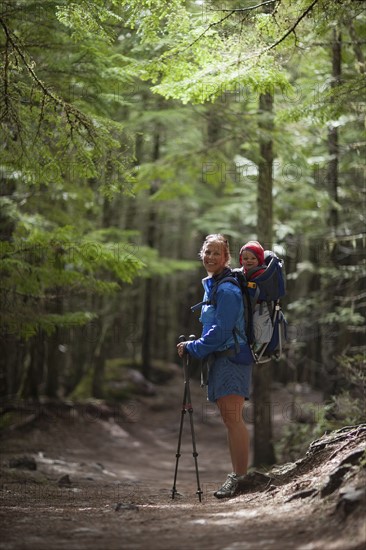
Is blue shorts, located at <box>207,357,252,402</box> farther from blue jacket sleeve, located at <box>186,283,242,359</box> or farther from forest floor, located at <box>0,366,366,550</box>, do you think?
forest floor, located at <box>0,366,366,550</box>

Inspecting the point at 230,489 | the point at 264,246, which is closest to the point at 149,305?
the point at 264,246

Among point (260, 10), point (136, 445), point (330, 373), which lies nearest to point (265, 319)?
point (260, 10)

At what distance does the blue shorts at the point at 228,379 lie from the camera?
19.9 feet

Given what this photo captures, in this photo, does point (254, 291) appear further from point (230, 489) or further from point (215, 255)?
point (230, 489)

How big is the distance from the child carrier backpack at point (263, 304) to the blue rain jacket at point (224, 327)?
0.10 metres

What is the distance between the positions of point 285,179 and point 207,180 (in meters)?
3.33

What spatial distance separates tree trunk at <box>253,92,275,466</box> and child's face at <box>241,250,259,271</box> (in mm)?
4359

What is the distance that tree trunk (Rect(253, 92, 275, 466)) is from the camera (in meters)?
10.6

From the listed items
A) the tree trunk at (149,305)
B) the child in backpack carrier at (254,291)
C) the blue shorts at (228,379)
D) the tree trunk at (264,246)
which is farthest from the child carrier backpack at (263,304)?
the tree trunk at (149,305)

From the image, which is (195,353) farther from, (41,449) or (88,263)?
(41,449)

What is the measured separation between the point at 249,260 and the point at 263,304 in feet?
1.76

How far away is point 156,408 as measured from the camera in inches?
805

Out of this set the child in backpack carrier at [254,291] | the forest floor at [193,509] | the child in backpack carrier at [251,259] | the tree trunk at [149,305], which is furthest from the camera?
the tree trunk at [149,305]

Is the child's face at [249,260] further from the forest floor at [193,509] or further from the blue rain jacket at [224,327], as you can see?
the forest floor at [193,509]
